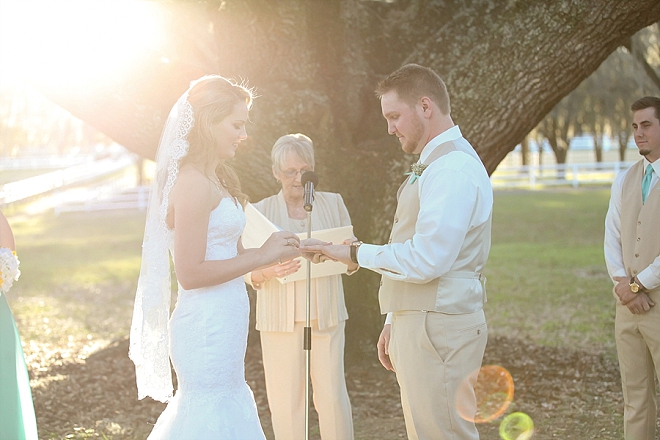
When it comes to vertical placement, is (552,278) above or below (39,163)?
below

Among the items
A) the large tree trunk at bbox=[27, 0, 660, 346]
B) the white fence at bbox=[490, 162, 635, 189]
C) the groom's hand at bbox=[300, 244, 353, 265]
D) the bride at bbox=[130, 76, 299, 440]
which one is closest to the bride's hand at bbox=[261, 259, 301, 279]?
the groom's hand at bbox=[300, 244, 353, 265]

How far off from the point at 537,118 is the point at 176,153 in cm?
434

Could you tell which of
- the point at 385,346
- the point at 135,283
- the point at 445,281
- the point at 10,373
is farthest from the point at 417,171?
the point at 135,283

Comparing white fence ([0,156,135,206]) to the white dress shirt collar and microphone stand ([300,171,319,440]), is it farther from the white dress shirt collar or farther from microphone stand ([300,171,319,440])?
the white dress shirt collar

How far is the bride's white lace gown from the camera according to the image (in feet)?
12.6

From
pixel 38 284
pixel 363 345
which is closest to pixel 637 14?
pixel 363 345

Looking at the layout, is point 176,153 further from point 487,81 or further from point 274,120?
point 487,81

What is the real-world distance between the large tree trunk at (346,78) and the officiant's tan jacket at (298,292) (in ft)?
6.29

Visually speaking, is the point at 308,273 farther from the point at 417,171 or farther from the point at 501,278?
the point at 501,278

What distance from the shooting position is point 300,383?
5152 mm

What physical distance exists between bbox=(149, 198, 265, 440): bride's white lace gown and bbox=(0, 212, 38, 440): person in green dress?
0.81 m

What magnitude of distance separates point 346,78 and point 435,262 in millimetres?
4179

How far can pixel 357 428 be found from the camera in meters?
6.45

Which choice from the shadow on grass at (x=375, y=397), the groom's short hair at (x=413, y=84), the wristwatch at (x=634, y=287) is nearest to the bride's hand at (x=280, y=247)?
the groom's short hair at (x=413, y=84)
